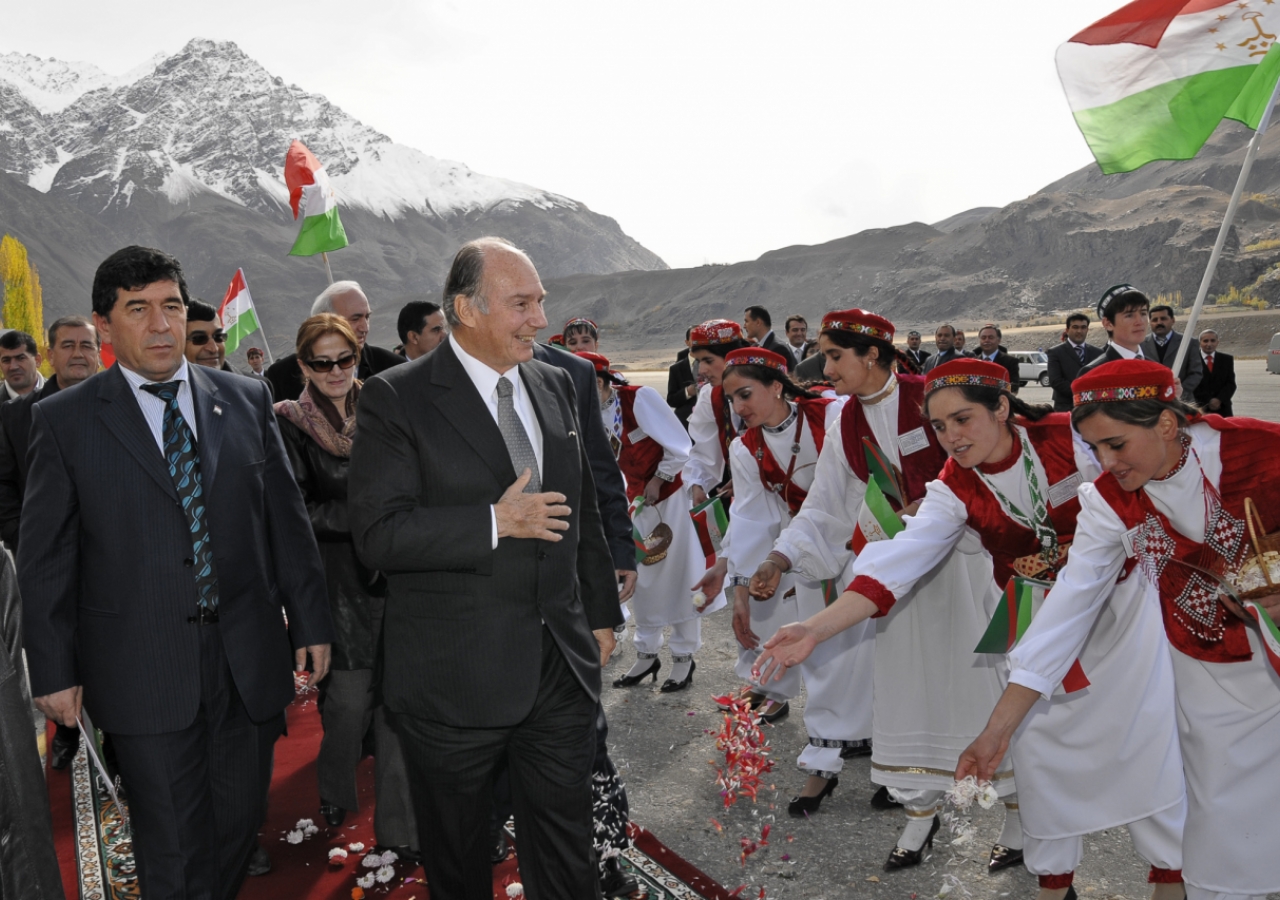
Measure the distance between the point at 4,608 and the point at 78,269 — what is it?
129 m

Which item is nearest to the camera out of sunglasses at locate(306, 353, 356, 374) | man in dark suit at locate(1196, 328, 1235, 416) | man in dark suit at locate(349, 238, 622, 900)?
man in dark suit at locate(349, 238, 622, 900)

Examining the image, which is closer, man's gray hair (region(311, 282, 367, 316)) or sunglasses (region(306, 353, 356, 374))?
sunglasses (region(306, 353, 356, 374))

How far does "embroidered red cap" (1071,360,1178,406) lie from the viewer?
2775 mm

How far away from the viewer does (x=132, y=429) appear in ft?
8.71

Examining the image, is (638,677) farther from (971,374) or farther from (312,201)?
(312,201)

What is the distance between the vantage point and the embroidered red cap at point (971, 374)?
10.9 feet

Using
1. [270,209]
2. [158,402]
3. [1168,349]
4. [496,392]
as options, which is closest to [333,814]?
[158,402]

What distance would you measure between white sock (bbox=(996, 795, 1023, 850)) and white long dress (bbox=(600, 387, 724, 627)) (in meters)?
2.46

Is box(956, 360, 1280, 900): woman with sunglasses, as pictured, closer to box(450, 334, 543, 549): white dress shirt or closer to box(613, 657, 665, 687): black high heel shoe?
box(450, 334, 543, 549): white dress shirt

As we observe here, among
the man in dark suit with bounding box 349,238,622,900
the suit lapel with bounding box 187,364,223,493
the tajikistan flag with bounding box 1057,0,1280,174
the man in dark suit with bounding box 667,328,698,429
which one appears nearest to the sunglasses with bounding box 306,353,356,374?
the suit lapel with bounding box 187,364,223,493

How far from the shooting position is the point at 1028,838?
3.23m

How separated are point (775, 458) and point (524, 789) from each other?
2.76 m

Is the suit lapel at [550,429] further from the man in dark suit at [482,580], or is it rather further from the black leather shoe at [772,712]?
the black leather shoe at [772,712]

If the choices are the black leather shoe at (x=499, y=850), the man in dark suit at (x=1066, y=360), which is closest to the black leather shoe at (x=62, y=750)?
the black leather shoe at (x=499, y=850)
